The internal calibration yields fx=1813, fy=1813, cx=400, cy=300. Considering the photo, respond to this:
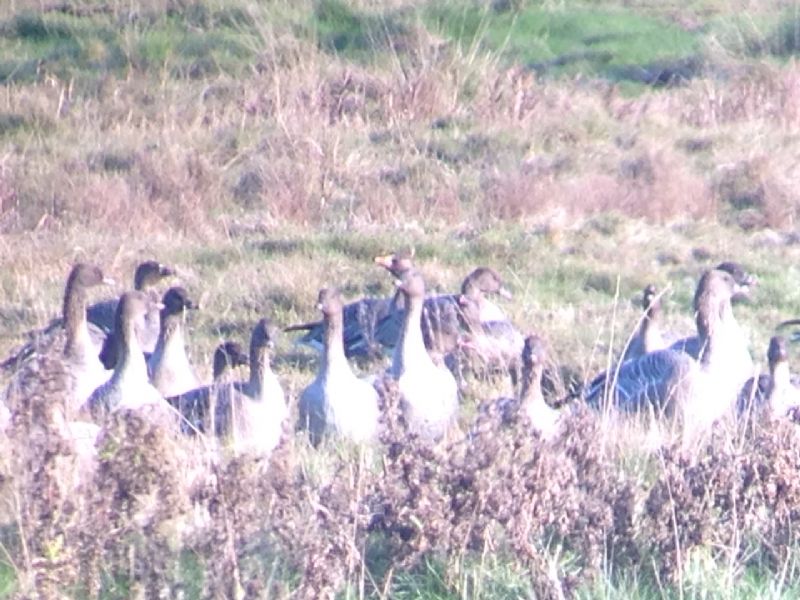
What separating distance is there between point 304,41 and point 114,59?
7.82 feet

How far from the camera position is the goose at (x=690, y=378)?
9.38m

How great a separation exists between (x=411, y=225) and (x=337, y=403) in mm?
6036

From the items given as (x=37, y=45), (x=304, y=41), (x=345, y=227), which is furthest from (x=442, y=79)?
(x=37, y=45)

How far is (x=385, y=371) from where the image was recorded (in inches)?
392

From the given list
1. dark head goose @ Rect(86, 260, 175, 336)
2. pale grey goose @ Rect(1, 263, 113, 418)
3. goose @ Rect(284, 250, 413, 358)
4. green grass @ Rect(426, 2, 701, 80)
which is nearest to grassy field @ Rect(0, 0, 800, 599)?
green grass @ Rect(426, 2, 701, 80)

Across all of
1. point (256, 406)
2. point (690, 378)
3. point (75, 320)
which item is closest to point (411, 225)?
point (75, 320)

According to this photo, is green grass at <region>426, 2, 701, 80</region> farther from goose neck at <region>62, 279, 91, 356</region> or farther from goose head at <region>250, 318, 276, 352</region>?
goose head at <region>250, 318, 276, 352</region>

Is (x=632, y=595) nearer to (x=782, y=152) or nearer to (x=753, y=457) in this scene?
(x=753, y=457)

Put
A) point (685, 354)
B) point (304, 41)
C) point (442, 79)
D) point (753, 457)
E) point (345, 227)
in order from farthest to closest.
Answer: point (304, 41) → point (442, 79) → point (345, 227) → point (685, 354) → point (753, 457)

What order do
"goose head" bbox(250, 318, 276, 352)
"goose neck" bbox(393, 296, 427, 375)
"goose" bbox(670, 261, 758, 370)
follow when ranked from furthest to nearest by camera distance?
"goose" bbox(670, 261, 758, 370)
"goose neck" bbox(393, 296, 427, 375)
"goose head" bbox(250, 318, 276, 352)

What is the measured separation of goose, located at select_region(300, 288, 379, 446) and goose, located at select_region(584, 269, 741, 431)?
3.87ft

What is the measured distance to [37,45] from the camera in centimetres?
2264

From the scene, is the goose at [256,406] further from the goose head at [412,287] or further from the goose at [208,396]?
the goose head at [412,287]

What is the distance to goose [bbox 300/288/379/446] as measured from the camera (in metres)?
8.54
